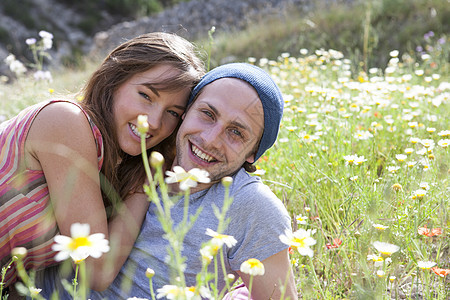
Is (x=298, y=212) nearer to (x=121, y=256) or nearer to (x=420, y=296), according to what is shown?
(x=420, y=296)

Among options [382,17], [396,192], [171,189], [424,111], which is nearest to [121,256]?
[171,189]

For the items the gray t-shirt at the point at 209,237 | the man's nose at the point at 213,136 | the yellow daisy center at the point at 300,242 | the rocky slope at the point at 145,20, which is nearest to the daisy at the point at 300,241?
the yellow daisy center at the point at 300,242

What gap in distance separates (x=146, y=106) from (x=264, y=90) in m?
0.40

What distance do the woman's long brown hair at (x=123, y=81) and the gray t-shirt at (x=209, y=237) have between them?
0.54 feet

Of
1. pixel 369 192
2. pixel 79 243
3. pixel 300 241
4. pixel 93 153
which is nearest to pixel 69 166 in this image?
pixel 93 153

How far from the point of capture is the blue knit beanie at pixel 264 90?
1593 millimetres

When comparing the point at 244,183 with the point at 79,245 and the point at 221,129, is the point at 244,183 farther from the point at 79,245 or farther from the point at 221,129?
the point at 79,245

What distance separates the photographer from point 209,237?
4.92ft

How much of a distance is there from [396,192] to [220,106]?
627 mm

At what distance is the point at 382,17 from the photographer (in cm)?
725

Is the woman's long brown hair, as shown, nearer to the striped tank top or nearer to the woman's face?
the woman's face

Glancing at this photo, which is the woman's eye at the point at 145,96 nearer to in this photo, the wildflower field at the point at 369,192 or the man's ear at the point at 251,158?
the man's ear at the point at 251,158

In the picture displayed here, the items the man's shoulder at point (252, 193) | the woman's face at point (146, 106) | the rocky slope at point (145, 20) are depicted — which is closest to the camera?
the man's shoulder at point (252, 193)

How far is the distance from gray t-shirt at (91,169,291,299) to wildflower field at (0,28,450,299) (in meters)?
0.13
